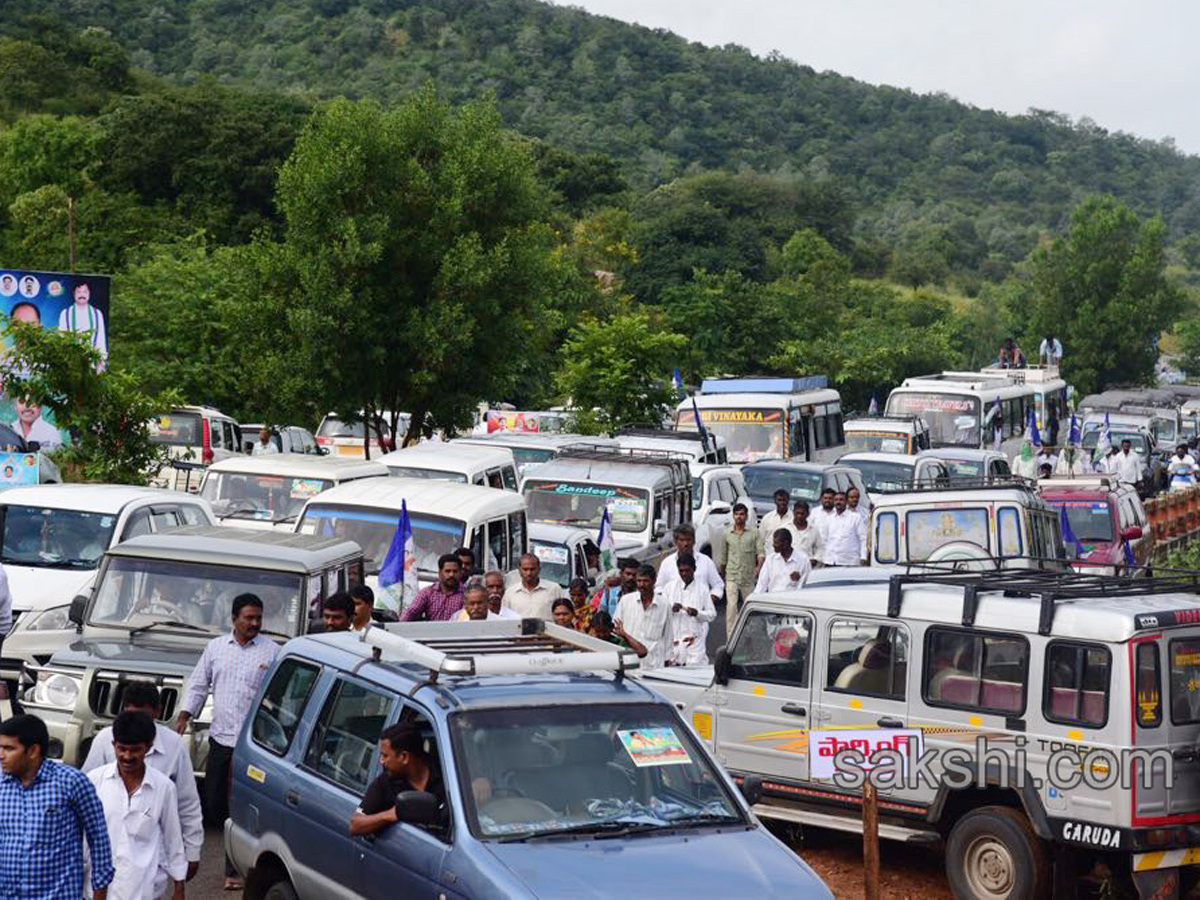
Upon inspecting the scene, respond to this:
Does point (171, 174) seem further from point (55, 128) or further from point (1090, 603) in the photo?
point (1090, 603)

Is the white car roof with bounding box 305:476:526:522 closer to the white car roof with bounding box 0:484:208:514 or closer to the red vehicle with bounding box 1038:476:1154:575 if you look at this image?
the white car roof with bounding box 0:484:208:514

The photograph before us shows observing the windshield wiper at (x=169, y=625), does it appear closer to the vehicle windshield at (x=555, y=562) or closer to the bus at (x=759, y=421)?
the vehicle windshield at (x=555, y=562)

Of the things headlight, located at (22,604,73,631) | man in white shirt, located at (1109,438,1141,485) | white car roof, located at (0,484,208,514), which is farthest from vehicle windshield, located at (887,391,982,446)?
headlight, located at (22,604,73,631)

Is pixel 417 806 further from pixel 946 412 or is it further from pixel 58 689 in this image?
pixel 946 412

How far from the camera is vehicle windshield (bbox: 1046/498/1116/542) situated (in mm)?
24375

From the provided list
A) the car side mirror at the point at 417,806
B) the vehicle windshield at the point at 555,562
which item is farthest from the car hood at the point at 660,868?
the vehicle windshield at the point at 555,562

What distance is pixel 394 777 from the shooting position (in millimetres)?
7645

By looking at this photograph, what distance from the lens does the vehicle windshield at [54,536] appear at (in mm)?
16000

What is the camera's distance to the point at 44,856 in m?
6.73

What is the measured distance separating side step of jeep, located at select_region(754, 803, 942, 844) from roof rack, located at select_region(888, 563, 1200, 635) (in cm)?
125

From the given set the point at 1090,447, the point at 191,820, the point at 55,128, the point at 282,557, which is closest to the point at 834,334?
the point at 1090,447

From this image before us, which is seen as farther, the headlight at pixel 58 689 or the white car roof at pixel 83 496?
the white car roof at pixel 83 496

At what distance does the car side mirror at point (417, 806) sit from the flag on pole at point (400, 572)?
843 centimetres

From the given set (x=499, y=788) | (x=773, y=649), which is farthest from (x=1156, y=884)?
(x=499, y=788)
